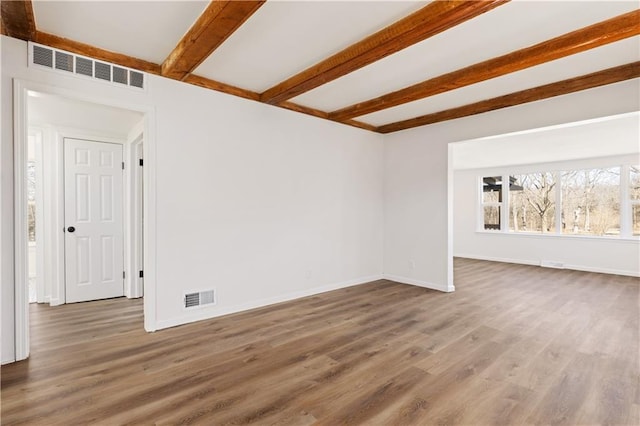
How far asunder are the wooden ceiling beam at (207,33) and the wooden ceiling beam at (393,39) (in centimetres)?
98

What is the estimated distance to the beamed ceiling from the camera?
223cm

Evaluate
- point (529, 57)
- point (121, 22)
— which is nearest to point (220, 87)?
point (121, 22)

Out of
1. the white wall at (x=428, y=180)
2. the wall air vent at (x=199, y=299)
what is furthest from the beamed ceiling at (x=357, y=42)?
the wall air vent at (x=199, y=299)

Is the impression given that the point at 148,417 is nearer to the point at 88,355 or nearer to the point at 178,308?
the point at 88,355

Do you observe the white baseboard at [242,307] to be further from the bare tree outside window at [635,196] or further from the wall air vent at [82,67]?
the bare tree outside window at [635,196]

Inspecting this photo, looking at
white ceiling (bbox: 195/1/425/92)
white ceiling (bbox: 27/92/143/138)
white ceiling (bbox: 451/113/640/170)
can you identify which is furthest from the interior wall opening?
white ceiling (bbox: 451/113/640/170)

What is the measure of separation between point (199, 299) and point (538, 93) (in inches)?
180

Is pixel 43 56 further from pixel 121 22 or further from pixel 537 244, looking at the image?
pixel 537 244

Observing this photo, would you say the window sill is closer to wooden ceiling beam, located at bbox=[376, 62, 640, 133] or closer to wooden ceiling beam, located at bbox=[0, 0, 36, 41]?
wooden ceiling beam, located at bbox=[376, 62, 640, 133]

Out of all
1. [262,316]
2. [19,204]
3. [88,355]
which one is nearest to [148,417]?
[88,355]

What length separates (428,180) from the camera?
16.4 feet

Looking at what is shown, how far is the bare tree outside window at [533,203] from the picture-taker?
7.43 metres

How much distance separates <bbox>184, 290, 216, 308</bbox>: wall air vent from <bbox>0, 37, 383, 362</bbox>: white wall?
76 millimetres

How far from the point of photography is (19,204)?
252cm
